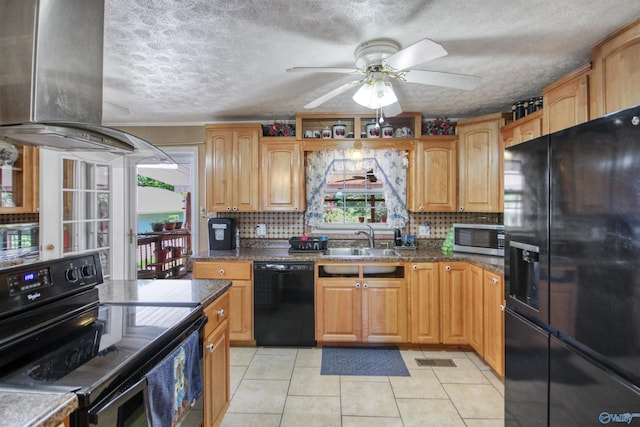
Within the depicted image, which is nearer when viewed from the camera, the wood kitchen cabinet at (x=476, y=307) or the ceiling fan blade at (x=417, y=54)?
the ceiling fan blade at (x=417, y=54)

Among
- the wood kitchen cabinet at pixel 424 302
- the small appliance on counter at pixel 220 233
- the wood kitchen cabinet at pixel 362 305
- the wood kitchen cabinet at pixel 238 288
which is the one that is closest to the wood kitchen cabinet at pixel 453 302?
the wood kitchen cabinet at pixel 424 302

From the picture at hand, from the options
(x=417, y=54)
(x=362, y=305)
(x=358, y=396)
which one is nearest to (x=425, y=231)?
(x=362, y=305)

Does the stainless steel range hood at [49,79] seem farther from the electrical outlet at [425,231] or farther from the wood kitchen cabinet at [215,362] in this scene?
the electrical outlet at [425,231]

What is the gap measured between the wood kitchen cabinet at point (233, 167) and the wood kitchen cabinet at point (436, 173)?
A: 169cm

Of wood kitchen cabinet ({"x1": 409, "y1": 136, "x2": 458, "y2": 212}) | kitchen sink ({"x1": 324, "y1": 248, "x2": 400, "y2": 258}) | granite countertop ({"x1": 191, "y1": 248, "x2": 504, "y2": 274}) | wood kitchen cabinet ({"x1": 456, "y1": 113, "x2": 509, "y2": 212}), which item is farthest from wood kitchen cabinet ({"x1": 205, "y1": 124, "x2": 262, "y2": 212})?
wood kitchen cabinet ({"x1": 456, "y1": 113, "x2": 509, "y2": 212})

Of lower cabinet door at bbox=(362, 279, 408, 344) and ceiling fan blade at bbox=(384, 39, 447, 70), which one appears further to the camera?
lower cabinet door at bbox=(362, 279, 408, 344)

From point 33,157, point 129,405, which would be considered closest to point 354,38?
point 129,405

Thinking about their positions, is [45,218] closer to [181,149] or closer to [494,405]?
[181,149]

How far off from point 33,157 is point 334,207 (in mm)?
2783

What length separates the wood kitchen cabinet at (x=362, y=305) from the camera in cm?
296

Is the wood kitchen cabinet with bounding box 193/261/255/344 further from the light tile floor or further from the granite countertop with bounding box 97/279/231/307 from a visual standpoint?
the granite countertop with bounding box 97/279/231/307

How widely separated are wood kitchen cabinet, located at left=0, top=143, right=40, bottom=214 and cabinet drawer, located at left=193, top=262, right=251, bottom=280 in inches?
54.4

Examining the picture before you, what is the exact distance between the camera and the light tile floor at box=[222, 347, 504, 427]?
201 cm

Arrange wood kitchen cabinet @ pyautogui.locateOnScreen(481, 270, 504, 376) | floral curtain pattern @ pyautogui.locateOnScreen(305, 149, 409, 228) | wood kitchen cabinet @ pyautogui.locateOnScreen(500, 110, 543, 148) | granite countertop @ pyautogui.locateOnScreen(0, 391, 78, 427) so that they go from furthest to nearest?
floral curtain pattern @ pyautogui.locateOnScreen(305, 149, 409, 228)
wood kitchen cabinet @ pyautogui.locateOnScreen(500, 110, 543, 148)
wood kitchen cabinet @ pyautogui.locateOnScreen(481, 270, 504, 376)
granite countertop @ pyautogui.locateOnScreen(0, 391, 78, 427)
